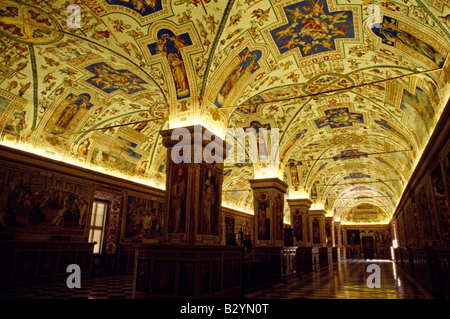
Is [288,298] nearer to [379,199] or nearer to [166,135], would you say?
[166,135]

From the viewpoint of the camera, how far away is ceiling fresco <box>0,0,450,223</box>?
8.33 metres

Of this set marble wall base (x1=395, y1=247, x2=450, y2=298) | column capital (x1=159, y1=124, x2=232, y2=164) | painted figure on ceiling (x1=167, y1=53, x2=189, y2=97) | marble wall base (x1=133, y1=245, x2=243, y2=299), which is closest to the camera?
marble wall base (x1=133, y1=245, x2=243, y2=299)

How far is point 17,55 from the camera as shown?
10039 mm

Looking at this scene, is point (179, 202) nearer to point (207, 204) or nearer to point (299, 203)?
point (207, 204)

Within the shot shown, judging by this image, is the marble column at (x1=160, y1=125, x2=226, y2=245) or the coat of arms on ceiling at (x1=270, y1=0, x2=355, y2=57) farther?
the coat of arms on ceiling at (x1=270, y1=0, x2=355, y2=57)

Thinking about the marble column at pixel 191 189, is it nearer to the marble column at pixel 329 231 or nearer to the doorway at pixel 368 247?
the marble column at pixel 329 231

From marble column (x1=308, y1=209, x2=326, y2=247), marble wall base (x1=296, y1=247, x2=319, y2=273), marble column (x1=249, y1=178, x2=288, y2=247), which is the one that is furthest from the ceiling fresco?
marble column (x1=308, y1=209, x2=326, y2=247)

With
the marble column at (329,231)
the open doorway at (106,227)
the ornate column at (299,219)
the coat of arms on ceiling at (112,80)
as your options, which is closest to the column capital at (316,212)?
the ornate column at (299,219)

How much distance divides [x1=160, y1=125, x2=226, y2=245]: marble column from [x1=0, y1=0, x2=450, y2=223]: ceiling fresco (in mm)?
741

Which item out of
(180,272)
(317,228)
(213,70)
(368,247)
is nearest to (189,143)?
(213,70)

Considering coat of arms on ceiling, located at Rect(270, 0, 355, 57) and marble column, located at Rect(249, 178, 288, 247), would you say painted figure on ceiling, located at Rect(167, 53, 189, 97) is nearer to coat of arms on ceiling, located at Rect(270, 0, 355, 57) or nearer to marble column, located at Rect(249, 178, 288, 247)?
coat of arms on ceiling, located at Rect(270, 0, 355, 57)

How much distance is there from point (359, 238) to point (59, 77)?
42685 millimetres

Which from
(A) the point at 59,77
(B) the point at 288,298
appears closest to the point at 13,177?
(A) the point at 59,77

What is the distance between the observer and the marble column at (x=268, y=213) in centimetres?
1380
